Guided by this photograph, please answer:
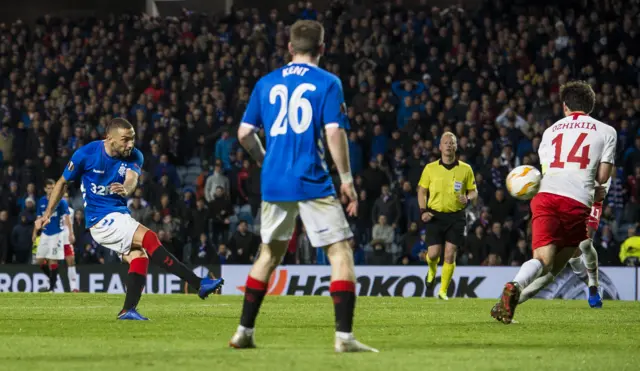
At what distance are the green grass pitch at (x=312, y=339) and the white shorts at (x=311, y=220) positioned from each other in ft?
2.59

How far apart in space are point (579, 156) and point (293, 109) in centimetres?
396

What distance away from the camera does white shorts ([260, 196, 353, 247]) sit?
7785 millimetres

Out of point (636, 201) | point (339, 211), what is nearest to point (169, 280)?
point (636, 201)

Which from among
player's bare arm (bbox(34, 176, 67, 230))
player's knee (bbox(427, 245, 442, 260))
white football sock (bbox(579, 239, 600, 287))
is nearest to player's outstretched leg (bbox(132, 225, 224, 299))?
Answer: player's bare arm (bbox(34, 176, 67, 230))

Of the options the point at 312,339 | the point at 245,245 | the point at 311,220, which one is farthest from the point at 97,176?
the point at 245,245

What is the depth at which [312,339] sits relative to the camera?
9117 mm

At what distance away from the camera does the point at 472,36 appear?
92.3 feet

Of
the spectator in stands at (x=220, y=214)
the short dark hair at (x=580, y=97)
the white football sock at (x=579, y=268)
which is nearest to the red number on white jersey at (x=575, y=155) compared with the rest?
the short dark hair at (x=580, y=97)

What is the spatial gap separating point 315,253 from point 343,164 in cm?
1681

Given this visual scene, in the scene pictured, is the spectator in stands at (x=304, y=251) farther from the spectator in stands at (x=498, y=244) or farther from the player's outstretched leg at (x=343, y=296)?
the player's outstretched leg at (x=343, y=296)

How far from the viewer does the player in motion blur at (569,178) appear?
10.6 m

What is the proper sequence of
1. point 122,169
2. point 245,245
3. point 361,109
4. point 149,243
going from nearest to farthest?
point 149,243, point 122,169, point 245,245, point 361,109

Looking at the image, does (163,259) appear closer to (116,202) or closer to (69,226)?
(116,202)

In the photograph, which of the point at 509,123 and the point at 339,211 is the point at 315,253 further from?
the point at 339,211
